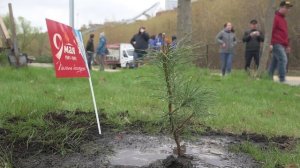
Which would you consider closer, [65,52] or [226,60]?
[65,52]

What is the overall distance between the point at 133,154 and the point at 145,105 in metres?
3.09

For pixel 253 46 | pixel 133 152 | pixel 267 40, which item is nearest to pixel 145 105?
pixel 133 152

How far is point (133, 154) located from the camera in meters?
3.81

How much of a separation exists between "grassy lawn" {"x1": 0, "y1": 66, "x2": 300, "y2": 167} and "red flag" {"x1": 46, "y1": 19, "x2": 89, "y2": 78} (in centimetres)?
52

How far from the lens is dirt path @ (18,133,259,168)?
351cm

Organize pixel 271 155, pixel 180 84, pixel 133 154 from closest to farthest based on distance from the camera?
pixel 180 84 < pixel 133 154 < pixel 271 155

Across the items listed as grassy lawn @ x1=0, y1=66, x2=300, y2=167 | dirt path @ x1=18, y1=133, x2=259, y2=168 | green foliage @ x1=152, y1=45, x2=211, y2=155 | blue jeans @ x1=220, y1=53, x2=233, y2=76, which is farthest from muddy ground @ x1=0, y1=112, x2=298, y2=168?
blue jeans @ x1=220, y1=53, x2=233, y2=76

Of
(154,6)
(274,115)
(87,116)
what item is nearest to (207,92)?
(87,116)

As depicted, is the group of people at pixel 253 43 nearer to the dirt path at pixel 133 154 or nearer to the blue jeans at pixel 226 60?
the blue jeans at pixel 226 60

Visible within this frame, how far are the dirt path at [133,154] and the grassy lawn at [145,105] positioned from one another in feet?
0.71

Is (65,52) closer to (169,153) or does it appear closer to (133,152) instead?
(133,152)

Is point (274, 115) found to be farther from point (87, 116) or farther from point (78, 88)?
point (78, 88)

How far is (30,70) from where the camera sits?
11.1m

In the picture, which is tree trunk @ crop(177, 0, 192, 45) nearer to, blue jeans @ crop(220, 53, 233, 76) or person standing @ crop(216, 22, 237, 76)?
person standing @ crop(216, 22, 237, 76)
